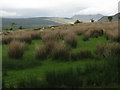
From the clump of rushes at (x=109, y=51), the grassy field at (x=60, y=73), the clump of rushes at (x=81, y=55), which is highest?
the clump of rushes at (x=109, y=51)

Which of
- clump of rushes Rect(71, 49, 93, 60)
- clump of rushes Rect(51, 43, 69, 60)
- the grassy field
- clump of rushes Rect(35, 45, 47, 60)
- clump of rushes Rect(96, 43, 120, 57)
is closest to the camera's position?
the grassy field

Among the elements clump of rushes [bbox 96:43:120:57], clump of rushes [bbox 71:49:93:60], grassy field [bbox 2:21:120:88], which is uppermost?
clump of rushes [bbox 96:43:120:57]

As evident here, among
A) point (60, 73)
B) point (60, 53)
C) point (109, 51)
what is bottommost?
point (60, 73)

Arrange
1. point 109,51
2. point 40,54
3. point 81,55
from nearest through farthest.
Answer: point 109,51 < point 81,55 < point 40,54

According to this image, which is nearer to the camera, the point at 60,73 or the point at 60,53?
the point at 60,73

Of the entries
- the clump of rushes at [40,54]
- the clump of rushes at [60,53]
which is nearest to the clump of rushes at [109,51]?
the clump of rushes at [60,53]

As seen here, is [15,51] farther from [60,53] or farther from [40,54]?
[60,53]

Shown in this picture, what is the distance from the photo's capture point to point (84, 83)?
4.24 m

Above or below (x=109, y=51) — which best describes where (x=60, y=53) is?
below

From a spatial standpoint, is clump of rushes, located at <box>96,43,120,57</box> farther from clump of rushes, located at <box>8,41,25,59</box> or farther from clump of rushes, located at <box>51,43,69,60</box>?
clump of rushes, located at <box>8,41,25,59</box>

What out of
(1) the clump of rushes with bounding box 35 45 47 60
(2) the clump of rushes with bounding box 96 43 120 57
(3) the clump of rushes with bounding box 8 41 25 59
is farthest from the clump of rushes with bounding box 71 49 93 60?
(3) the clump of rushes with bounding box 8 41 25 59

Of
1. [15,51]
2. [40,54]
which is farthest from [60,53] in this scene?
[15,51]

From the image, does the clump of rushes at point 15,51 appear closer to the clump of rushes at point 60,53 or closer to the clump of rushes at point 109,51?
the clump of rushes at point 60,53

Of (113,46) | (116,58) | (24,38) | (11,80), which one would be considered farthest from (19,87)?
(24,38)
